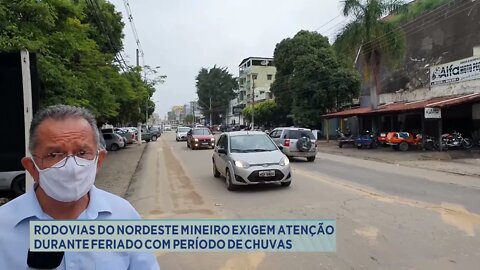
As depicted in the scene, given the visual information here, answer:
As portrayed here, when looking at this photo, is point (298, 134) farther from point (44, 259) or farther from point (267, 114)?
point (267, 114)

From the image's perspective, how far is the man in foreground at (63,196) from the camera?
1647 mm

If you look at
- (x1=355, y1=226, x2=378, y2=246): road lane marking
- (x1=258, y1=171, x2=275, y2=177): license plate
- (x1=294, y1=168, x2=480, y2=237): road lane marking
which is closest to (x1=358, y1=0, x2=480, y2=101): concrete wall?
(x1=294, y1=168, x2=480, y2=237): road lane marking

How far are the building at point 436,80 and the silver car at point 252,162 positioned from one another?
13.6 metres

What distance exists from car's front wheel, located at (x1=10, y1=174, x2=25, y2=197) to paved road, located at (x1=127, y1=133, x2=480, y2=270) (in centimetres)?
260

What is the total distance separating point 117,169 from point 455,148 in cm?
1855

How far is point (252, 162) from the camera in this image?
1088 cm

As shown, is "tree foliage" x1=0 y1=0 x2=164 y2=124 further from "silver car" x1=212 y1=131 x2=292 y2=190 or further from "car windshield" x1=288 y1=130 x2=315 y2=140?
"car windshield" x1=288 y1=130 x2=315 y2=140

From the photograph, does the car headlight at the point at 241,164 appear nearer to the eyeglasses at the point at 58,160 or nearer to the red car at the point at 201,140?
the eyeglasses at the point at 58,160

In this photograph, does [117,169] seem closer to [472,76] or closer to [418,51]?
[472,76]

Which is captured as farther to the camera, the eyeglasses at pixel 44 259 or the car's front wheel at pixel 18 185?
the car's front wheel at pixel 18 185

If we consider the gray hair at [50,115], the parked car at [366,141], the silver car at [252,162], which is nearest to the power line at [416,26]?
the parked car at [366,141]

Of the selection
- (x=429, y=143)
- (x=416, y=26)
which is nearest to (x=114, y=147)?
(x=429, y=143)

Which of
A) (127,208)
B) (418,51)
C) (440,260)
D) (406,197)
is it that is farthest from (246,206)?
(418,51)

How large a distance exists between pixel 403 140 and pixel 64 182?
83.1 feet
